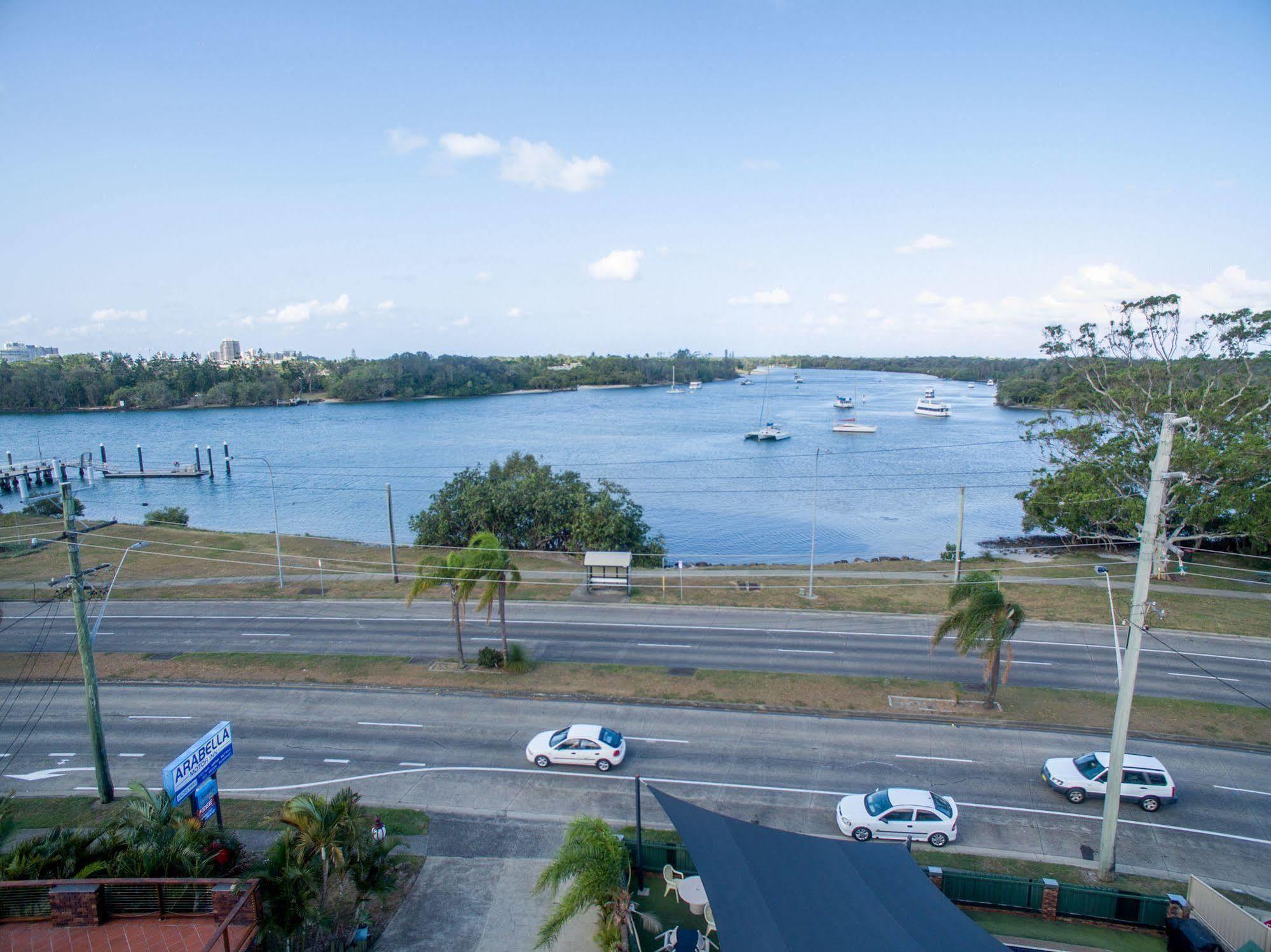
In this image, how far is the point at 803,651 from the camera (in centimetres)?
2733

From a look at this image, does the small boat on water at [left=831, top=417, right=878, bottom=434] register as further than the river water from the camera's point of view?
Yes

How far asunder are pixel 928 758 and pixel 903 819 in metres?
4.30

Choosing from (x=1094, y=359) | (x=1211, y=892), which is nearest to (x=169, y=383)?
(x=1094, y=359)

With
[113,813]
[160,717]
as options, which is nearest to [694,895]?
[113,813]

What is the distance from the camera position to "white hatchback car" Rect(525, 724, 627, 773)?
1942 cm

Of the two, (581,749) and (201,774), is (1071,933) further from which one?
(201,774)

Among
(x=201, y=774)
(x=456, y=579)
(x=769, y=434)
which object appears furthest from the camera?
(x=769, y=434)

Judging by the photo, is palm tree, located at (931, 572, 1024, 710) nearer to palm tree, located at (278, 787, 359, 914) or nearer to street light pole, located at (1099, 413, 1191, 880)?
street light pole, located at (1099, 413, 1191, 880)

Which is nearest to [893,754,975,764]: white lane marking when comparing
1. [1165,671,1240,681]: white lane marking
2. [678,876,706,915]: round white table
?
[678,876,706,915]: round white table

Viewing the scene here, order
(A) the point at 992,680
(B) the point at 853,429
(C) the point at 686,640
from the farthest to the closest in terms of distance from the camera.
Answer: (B) the point at 853,429 → (C) the point at 686,640 → (A) the point at 992,680

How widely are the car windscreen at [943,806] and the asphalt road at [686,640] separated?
8.83 meters

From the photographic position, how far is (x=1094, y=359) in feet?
140

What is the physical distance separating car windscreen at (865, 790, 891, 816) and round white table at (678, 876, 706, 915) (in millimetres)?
4821

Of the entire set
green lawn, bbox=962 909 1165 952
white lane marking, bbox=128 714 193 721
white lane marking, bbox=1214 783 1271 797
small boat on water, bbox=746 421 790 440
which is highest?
small boat on water, bbox=746 421 790 440
